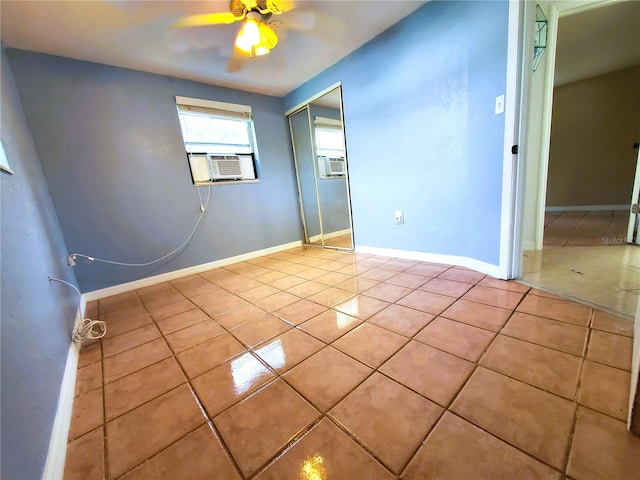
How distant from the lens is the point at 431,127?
2.15 metres

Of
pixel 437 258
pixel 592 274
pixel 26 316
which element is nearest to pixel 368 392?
pixel 26 316

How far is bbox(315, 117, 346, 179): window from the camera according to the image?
3653 mm

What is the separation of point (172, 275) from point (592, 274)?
3876mm

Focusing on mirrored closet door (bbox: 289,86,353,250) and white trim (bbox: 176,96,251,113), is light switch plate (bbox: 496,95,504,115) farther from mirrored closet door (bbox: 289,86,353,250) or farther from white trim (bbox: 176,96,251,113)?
white trim (bbox: 176,96,251,113)

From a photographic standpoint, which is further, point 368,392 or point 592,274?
point 592,274

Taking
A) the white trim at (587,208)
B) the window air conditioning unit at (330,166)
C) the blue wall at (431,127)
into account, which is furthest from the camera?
the white trim at (587,208)

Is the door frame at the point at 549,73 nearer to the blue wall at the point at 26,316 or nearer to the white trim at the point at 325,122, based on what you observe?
the white trim at the point at 325,122

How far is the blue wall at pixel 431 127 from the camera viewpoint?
1.77 meters

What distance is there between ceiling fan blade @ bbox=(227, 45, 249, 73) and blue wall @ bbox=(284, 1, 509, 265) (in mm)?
966

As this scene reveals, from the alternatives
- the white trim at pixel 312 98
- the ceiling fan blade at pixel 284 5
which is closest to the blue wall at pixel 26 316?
the ceiling fan blade at pixel 284 5

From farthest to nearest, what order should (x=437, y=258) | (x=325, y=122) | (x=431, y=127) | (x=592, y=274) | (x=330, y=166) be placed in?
1. (x=330, y=166)
2. (x=325, y=122)
3. (x=437, y=258)
4. (x=431, y=127)
5. (x=592, y=274)

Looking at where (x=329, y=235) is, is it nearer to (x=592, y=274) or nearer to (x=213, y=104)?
(x=213, y=104)

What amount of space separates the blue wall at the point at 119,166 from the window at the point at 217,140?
3.8 inches

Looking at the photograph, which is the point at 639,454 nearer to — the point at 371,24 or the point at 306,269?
the point at 306,269
